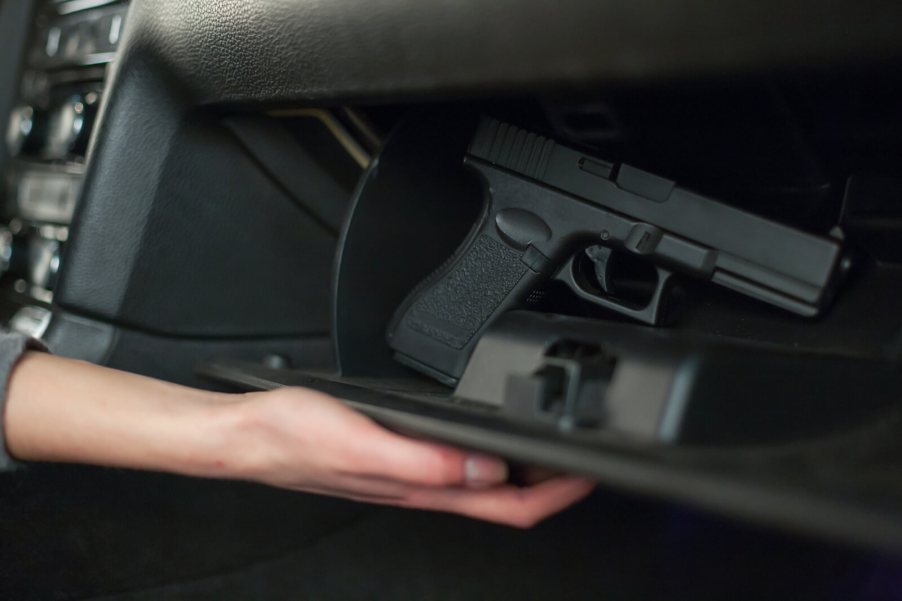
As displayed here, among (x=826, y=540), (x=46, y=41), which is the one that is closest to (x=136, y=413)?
(x=826, y=540)

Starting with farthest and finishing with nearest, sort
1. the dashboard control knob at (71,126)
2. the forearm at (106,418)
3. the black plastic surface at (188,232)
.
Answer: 1. the dashboard control knob at (71,126)
2. the black plastic surface at (188,232)
3. the forearm at (106,418)

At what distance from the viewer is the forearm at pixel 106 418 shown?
0.58 metres

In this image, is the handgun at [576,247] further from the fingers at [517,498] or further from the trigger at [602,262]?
the fingers at [517,498]

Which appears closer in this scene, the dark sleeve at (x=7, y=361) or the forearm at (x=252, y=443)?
the forearm at (x=252, y=443)

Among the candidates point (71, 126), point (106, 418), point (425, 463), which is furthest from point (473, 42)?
point (71, 126)

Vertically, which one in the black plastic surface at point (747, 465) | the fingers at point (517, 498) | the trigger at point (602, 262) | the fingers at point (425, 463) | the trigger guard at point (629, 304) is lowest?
the fingers at point (517, 498)

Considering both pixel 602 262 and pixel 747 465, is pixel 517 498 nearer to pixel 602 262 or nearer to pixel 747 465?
pixel 747 465

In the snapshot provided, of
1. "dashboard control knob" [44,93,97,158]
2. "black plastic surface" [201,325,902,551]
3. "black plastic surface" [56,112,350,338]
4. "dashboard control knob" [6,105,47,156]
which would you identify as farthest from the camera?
"dashboard control knob" [6,105,47,156]

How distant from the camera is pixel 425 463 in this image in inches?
18.6

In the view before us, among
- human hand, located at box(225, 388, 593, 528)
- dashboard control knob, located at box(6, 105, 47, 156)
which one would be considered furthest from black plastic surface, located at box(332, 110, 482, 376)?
dashboard control knob, located at box(6, 105, 47, 156)

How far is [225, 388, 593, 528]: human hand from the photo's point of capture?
18.9 inches

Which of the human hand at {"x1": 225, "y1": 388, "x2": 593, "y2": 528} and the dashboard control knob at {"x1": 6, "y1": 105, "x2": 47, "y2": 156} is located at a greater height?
the dashboard control knob at {"x1": 6, "y1": 105, "x2": 47, "y2": 156}

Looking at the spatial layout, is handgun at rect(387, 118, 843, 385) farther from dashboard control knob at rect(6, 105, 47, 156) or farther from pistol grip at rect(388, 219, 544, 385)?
dashboard control knob at rect(6, 105, 47, 156)

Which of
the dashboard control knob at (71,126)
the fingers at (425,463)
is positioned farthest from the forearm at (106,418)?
the dashboard control knob at (71,126)
